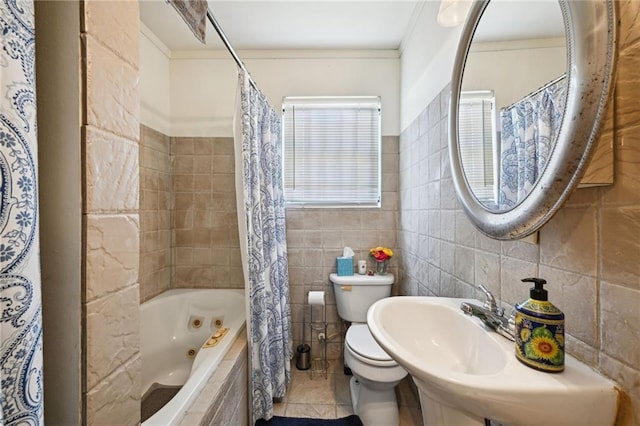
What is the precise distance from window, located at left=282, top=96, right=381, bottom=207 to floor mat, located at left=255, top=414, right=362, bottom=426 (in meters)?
1.33

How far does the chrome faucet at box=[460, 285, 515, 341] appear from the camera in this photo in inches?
29.4

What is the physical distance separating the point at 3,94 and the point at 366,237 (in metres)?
1.92

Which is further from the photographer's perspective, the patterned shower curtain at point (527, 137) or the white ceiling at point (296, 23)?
the white ceiling at point (296, 23)

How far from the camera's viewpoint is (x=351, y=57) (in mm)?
2070

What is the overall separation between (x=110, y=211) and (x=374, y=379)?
1.35m

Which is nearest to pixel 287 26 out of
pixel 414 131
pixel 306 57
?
pixel 306 57

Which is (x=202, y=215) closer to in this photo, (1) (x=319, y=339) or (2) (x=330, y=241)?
(2) (x=330, y=241)

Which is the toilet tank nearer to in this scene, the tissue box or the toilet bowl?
the tissue box

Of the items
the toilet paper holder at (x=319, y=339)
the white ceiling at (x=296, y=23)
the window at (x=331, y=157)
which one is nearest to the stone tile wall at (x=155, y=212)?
the white ceiling at (x=296, y=23)

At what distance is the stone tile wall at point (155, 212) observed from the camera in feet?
5.82

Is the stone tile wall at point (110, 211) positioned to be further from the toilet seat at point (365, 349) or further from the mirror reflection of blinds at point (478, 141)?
the toilet seat at point (365, 349)

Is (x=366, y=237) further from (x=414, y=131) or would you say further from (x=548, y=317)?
(x=548, y=317)

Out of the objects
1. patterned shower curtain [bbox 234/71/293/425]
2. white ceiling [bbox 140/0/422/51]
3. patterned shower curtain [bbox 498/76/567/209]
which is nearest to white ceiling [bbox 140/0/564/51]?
white ceiling [bbox 140/0/422/51]

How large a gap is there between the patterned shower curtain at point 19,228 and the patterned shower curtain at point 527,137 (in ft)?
3.00
